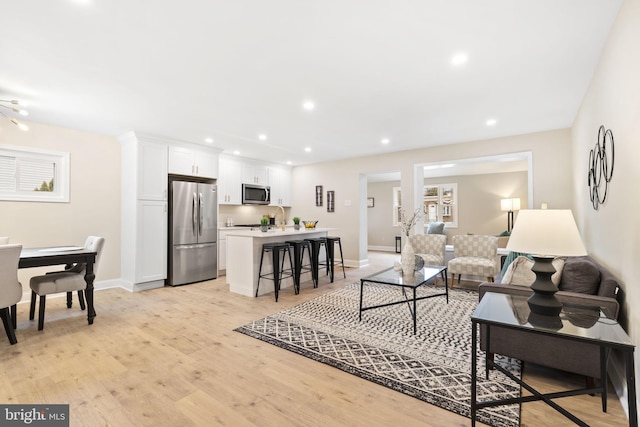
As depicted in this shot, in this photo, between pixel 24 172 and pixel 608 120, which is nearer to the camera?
pixel 608 120

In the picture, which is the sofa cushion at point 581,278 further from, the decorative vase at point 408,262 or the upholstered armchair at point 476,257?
the upholstered armchair at point 476,257

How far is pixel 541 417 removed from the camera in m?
1.71

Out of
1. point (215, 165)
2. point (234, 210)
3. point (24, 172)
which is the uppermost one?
point (215, 165)

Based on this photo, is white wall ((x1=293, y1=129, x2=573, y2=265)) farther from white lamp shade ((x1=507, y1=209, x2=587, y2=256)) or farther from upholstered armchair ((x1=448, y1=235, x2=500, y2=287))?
white lamp shade ((x1=507, y1=209, x2=587, y2=256))

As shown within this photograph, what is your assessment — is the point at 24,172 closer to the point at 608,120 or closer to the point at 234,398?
the point at 234,398

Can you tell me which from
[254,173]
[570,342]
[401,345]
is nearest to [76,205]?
[254,173]

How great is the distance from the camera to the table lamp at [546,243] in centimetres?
164

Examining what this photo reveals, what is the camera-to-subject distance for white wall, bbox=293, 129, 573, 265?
4559 millimetres

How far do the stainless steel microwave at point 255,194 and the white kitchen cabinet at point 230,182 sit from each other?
11 centimetres

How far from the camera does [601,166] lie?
252 centimetres

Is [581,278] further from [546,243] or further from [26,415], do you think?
[26,415]

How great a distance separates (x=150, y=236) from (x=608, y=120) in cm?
568

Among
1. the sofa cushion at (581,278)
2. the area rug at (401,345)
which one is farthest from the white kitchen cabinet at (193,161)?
the sofa cushion at (581,278)

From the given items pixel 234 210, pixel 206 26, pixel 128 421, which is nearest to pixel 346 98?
pixel 206 26
